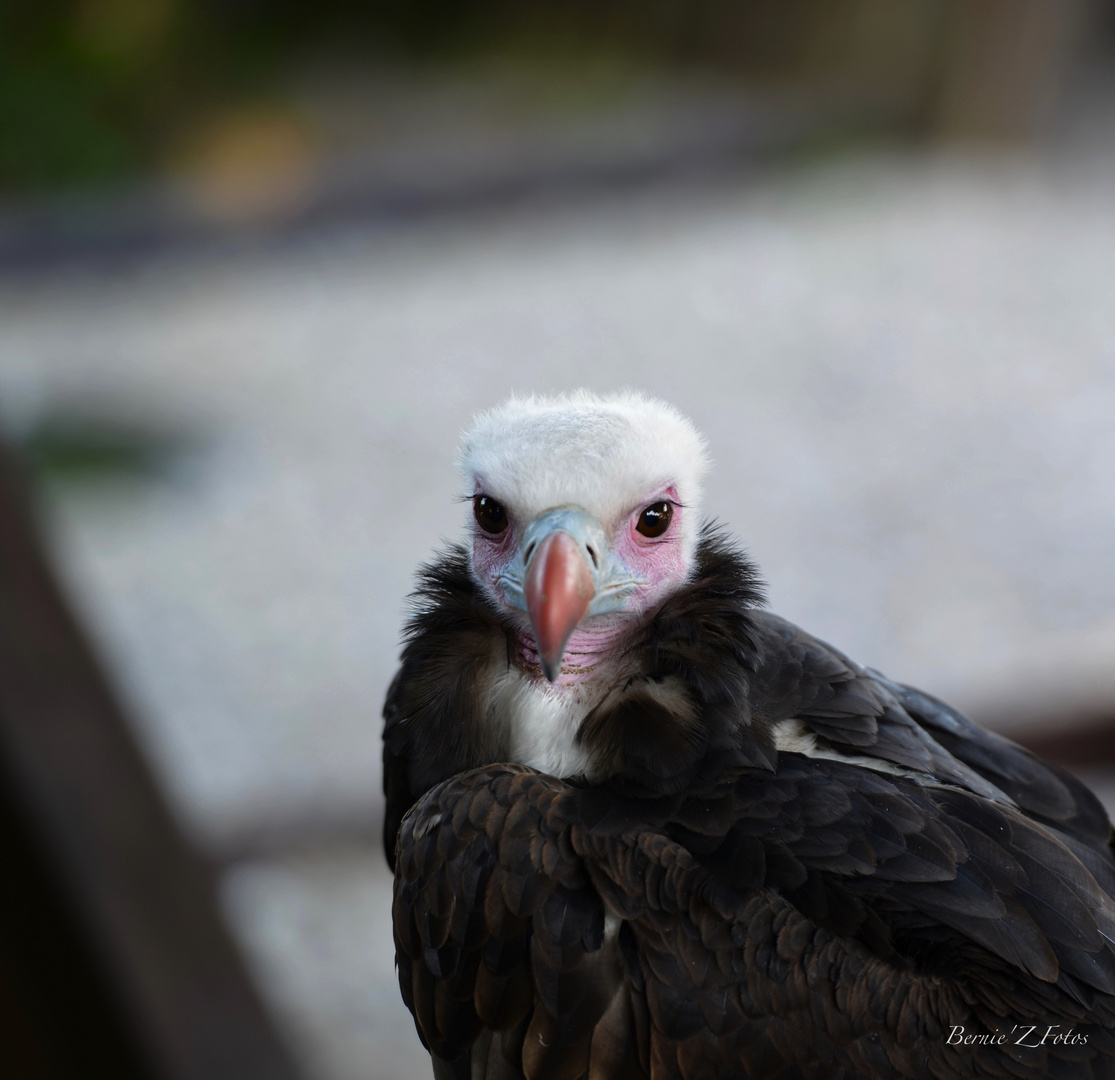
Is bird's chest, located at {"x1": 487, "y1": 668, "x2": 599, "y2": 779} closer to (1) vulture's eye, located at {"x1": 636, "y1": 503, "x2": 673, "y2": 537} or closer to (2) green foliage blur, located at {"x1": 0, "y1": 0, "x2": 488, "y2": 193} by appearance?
(1) vulture's eye, located at {"x1": 636, "y1": 503, "x2": 673, "y2": 537}

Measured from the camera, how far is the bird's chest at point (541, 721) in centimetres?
155

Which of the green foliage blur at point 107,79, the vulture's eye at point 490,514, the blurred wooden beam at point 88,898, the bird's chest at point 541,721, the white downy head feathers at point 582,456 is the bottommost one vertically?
the blurred wooden beam at point 88,898

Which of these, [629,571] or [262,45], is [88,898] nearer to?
[629,571]

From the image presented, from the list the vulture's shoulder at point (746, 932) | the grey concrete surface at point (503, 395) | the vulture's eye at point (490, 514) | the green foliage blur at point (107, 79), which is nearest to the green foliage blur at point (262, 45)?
the green foliage blur at point (107, 79)

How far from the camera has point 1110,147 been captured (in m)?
9.60

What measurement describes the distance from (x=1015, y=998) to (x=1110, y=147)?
379 inches

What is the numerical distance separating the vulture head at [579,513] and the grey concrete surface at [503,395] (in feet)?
6.12

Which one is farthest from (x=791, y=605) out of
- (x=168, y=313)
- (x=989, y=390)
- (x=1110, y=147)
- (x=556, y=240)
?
(x=1110, y=147)

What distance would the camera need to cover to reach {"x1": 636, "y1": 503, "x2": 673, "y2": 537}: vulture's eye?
1608 millimetres

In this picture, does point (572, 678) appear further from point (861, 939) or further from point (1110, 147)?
point (1110, 147)

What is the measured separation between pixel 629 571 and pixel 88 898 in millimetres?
787
